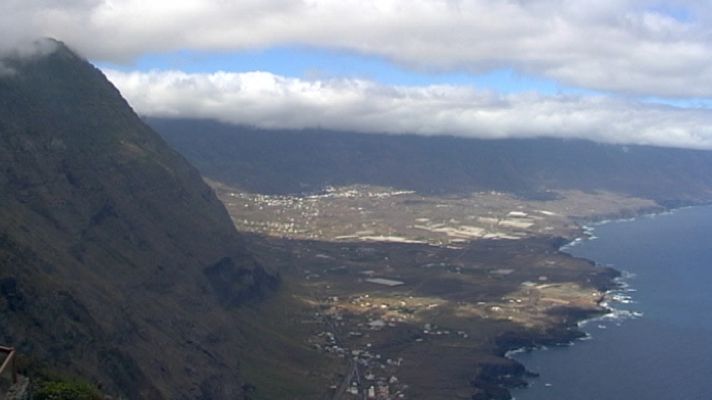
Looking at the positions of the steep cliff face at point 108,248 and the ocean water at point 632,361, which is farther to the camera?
the ocean water at point 632,361

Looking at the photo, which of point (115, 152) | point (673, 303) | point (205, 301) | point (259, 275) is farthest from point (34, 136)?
point (673, 303)

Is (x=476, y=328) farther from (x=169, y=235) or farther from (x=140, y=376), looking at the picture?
(x=140, y=376)

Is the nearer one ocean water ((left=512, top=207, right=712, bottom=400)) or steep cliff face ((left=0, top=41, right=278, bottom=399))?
steep cliff face ((left=0, top=41, right=278, bottom=399))

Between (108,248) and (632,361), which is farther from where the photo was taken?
(632,361)

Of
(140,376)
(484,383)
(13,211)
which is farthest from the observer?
(484,383)

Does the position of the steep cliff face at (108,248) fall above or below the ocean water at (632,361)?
above

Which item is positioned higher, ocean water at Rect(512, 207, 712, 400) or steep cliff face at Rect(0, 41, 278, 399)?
steep cliff face at Rect(0, 41, 278, 399)

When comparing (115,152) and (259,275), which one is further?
(259,275)

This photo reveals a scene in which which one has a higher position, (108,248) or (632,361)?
(108,248)
